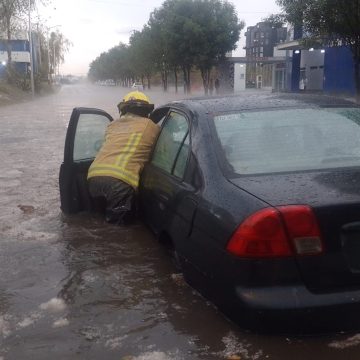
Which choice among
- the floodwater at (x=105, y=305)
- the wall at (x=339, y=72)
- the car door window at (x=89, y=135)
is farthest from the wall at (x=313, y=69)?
the floodwater at (x=105, y=305)

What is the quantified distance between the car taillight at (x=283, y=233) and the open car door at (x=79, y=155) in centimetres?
322

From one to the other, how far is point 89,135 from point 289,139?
2.85 meters

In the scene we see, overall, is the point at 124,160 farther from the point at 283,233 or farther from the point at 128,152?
the point at 283,233

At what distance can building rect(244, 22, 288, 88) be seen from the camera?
79.8 metres

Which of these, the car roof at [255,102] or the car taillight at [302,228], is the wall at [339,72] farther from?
the car taillight at [302,228]

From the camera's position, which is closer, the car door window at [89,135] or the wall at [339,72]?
the car door window at [89,135]

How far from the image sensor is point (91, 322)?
349 cm

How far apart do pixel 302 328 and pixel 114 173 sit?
8.82ft

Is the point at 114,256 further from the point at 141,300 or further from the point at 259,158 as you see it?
the point at 259,158

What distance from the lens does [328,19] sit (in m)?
19.4

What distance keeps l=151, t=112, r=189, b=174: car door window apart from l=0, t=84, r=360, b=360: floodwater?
821 millimetres

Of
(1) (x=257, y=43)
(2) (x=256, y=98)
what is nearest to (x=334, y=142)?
(2) (x=256, y=98)

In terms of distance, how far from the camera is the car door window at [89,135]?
5801mm

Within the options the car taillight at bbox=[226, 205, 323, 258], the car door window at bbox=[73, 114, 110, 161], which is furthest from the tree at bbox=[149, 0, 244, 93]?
the car taillight at bbox=[226, 205, 323, 258]
